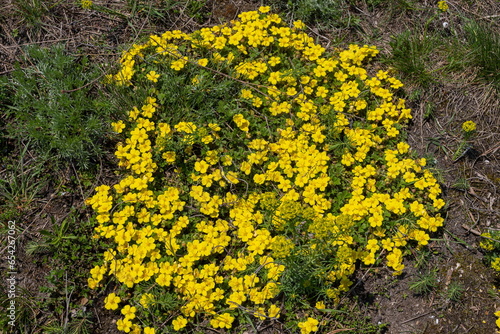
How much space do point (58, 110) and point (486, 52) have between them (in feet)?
14.6

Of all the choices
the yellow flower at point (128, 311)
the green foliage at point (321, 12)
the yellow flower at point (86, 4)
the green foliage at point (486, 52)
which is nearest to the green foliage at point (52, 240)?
the yellow flower at point (128, 311)

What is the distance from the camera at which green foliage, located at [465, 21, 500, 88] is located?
15.2 ft

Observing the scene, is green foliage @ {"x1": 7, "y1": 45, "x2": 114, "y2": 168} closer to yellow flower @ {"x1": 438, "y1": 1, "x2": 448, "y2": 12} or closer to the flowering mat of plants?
the flowering mat of plants

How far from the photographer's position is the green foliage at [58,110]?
167 inches

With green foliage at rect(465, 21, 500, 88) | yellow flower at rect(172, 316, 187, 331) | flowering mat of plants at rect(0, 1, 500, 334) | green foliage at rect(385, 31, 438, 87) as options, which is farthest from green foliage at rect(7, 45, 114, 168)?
green foliage at rect(465, 21, 500, 88)

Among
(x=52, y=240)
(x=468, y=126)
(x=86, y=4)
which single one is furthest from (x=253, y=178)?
(x=86, y=4)

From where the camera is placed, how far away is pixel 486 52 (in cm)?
465

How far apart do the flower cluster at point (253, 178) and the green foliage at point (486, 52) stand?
3.21ft

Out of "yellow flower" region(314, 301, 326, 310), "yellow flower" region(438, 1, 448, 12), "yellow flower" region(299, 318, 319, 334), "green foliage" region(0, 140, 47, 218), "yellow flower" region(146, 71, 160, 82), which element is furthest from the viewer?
"yellow flower" region(438, 1, 448, 12)

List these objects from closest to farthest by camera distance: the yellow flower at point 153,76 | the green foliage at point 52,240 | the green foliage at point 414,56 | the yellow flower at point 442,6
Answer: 1. the green foliage at point 52,240
2. the yellow flower at point 153,76
3. the green foliage at point 414,56
4. the yellow flower at point 442,6

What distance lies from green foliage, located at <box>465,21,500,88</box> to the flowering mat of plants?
640 millimetres

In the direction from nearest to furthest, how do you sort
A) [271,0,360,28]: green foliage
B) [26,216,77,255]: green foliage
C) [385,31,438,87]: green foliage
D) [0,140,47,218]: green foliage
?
[26,216,77,255]: green foliage
[0,140,47,218]: green foliage
[385,31,438,87]: green foliage
[271,0,360,28]: green foliage

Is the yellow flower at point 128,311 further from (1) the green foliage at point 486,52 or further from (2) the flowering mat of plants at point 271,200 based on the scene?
(1) the green foliage at point 486,52

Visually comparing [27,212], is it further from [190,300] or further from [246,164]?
[246,164]
